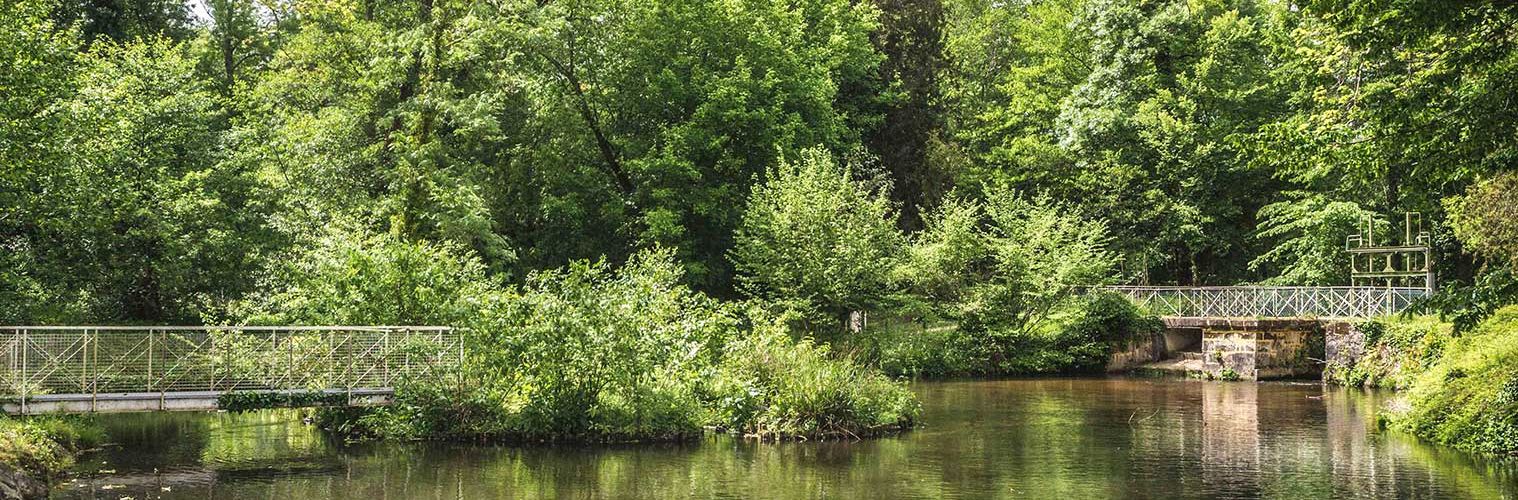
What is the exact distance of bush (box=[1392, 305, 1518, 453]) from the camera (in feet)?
68.2

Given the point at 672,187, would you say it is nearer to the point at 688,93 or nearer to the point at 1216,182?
the point at 688,93

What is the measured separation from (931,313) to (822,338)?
13.1 ft

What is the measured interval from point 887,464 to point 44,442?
1212 cm

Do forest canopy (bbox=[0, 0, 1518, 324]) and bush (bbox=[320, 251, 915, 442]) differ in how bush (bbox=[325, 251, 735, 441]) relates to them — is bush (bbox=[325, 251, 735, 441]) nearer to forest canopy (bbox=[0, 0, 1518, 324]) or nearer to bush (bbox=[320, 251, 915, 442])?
bush (bbox=[320, 251, 915, 442])

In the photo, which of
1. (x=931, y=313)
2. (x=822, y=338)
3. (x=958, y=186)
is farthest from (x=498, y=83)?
(x=958, y=186)

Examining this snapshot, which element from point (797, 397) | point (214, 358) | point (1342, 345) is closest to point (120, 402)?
point (214, 358)

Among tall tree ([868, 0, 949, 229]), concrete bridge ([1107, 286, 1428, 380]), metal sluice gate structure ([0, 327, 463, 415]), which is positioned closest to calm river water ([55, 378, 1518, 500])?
metal sluice gate structure ([0, 327, 463, 415])

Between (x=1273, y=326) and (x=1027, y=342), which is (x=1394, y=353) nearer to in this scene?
(x=1273, y=326)

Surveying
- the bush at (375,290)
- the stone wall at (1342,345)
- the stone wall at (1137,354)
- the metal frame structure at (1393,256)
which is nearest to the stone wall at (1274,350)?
the stone wall at (1342,345)

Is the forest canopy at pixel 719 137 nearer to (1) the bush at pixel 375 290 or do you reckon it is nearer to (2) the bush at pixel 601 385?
(1) the bush at pixel 375 290

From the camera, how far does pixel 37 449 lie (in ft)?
60.6

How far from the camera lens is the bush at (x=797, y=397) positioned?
75.7 feet

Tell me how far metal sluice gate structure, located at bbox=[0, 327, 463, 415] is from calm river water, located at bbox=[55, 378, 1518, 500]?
3.43 feet

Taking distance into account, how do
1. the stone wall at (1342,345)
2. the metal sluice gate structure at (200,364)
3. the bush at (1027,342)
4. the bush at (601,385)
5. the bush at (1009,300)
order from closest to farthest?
the metal sluice gate structure at (200,364)
the bush at (601,385)
the stone wall at (1342,345)
the bush at (1027,342)
the bush at (1009,300)
